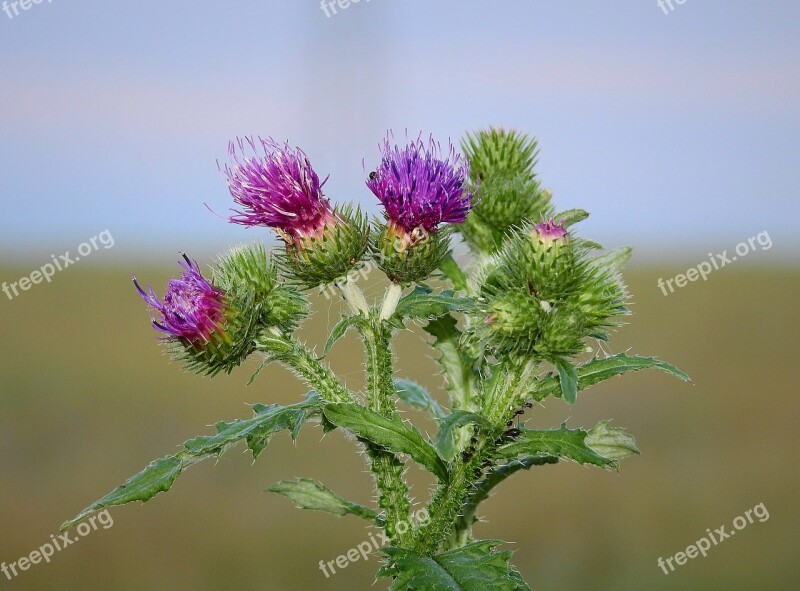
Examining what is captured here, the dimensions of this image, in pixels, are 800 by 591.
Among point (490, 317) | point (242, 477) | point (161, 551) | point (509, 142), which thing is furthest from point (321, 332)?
point (490, 317)

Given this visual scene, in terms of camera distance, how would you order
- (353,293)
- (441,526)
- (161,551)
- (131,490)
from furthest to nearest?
(161,551)
(353,293)
(441,526)
(131,490)

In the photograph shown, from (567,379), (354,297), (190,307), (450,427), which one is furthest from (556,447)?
(190,307)

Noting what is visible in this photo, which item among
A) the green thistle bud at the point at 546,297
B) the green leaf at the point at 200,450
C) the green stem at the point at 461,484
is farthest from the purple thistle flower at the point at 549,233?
the green leaf at the point at 200,450

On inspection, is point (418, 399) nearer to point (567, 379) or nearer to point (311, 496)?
point (311, 496)

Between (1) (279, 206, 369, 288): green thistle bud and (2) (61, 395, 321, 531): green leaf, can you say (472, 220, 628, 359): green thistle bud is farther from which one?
(2) (61, 395, 321, 531): green leaf

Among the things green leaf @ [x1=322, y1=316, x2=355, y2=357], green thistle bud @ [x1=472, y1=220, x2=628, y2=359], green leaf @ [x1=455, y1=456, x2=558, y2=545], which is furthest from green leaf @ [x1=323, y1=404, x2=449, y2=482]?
green thistle bud @ [x1=472, y1=220, x2=628, y2=359]

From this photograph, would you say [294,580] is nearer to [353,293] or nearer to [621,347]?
[353,293]
